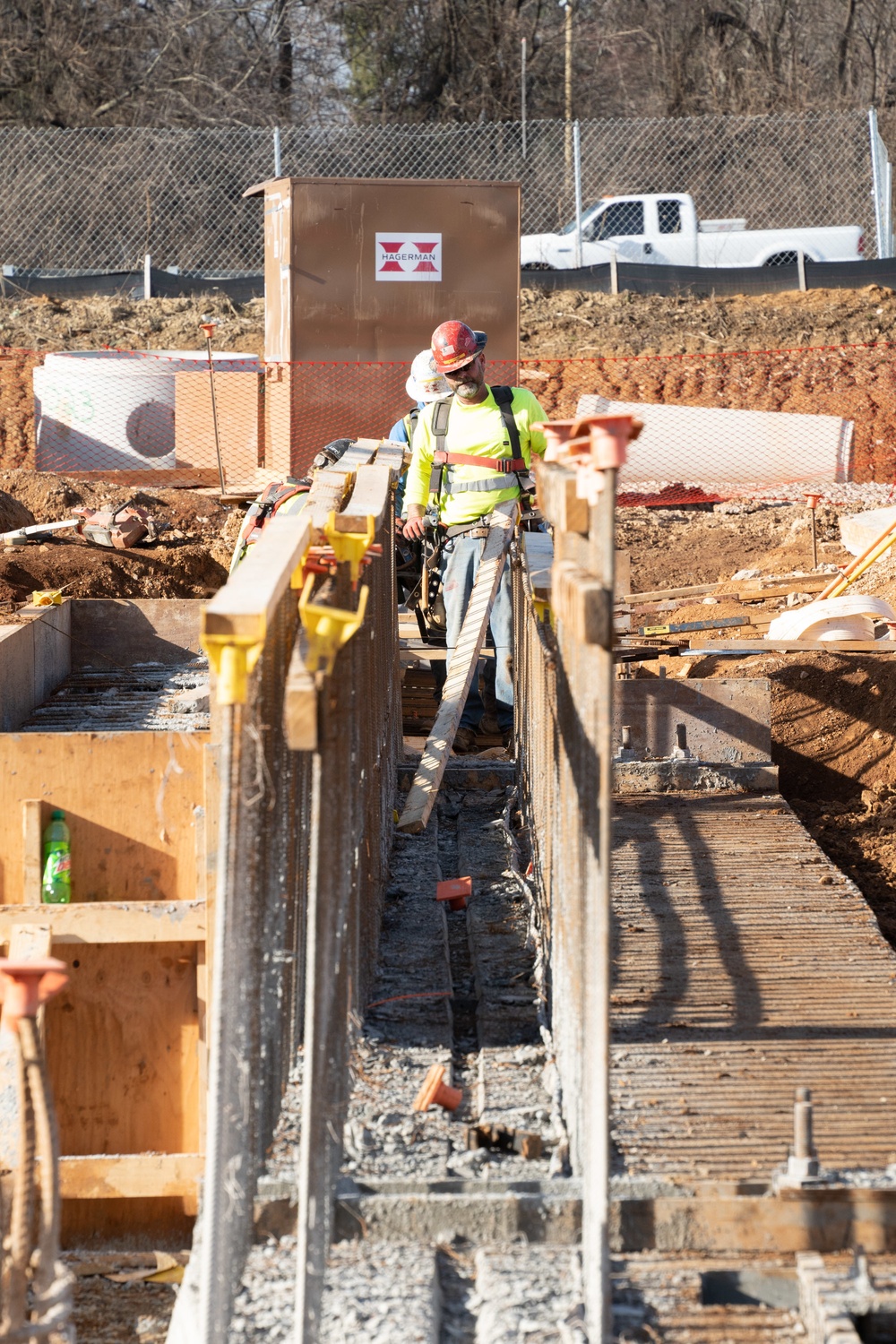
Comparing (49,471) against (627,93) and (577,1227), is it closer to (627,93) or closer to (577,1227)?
(577,1227)

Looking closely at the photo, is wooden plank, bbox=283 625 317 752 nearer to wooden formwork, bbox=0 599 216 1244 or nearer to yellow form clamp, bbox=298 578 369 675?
yellow form clamp, bbox=298 578 369 675

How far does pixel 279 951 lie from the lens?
3.40 metres

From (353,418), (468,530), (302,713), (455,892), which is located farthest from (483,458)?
(353,418)

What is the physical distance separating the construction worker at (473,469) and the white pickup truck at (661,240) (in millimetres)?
16459

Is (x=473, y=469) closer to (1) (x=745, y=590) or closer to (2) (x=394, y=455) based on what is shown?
(2) (x=394, y=455)

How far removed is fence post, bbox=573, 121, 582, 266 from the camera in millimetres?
19578

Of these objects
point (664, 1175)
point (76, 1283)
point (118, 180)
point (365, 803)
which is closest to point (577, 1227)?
point (664, 1175)

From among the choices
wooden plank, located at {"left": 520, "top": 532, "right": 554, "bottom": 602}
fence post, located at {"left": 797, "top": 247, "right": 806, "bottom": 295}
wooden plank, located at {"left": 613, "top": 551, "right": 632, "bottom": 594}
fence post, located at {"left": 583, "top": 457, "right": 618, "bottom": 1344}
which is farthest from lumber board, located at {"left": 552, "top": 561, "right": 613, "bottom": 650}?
fence post, located at {"left": 797, "top": 247, "right": 806, "bottom": 295}

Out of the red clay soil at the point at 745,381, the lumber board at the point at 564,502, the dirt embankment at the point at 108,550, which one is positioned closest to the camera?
the lumber board at the point at 564,502

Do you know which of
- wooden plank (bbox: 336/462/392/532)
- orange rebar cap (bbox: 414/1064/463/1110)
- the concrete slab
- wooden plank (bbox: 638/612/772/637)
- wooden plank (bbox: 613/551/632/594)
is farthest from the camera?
wooden plank (bbox: 613/551/632/594)

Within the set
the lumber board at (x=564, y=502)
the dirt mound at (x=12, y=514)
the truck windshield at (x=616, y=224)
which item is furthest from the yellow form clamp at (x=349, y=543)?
the truck windshield at (x=616, y=224)

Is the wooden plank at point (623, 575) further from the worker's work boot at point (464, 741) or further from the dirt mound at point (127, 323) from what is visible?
the dirt mound at point (127, 323)

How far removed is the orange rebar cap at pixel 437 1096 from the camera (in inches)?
144

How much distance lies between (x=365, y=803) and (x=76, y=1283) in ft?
5.68
